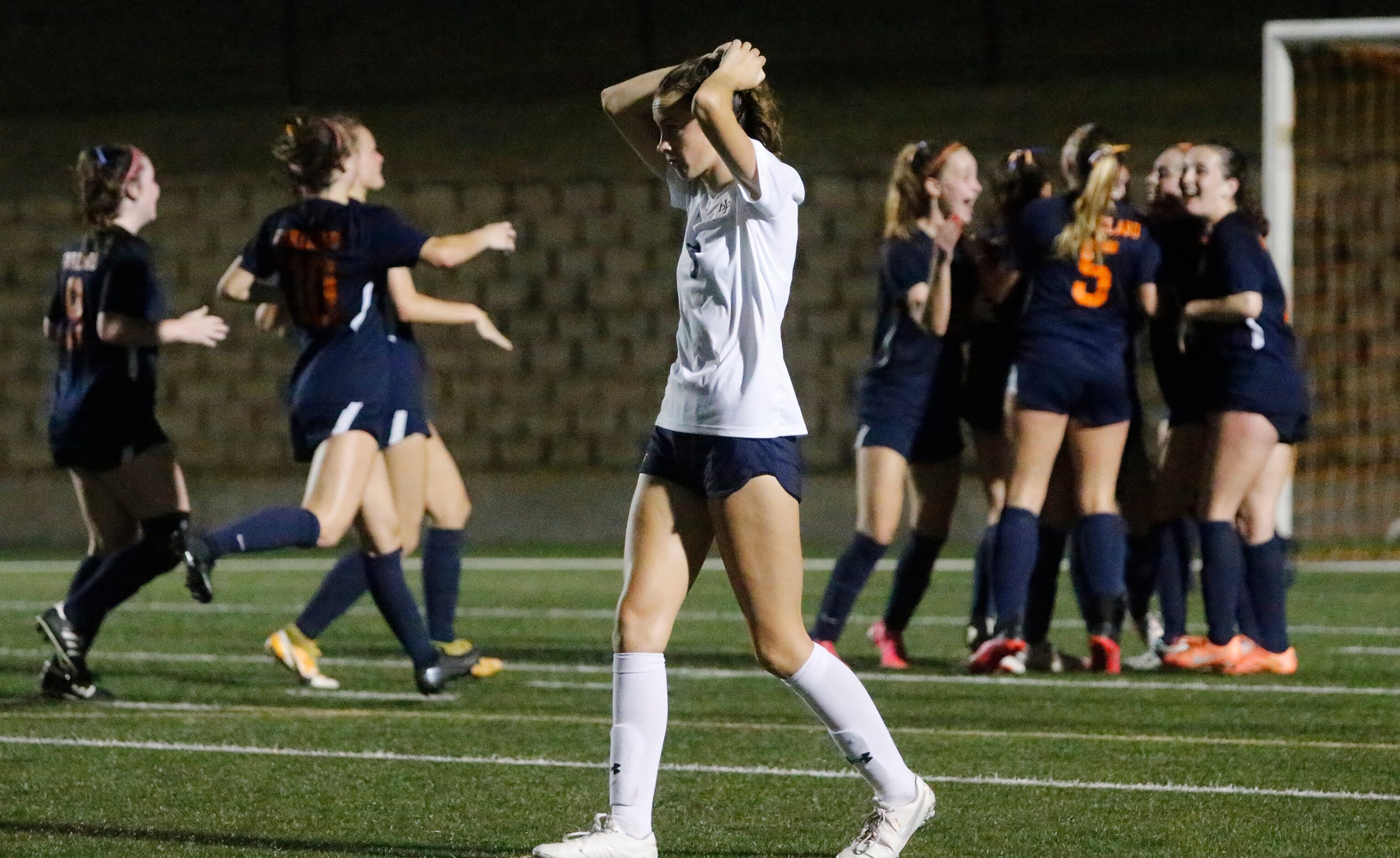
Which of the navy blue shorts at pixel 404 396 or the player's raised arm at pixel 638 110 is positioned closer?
the player's raised arm at pixel 638 110

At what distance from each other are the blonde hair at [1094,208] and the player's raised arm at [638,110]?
3.15m

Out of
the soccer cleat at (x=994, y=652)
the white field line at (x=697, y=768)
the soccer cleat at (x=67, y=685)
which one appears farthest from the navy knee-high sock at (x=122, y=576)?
the soccer cleat at (x=994, y=652)

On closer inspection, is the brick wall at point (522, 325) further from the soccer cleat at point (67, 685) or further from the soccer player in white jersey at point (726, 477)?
the soccer player in white jersey at point (726, 477)

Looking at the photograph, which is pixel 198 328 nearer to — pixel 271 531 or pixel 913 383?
pixel 271 531

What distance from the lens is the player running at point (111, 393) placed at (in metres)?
7.04

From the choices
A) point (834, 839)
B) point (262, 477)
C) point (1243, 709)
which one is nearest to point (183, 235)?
point (262, 477)

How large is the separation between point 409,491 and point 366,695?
718mm

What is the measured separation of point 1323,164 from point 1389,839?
36.1 ft

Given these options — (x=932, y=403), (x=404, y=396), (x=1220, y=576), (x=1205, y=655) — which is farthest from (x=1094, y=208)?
(x=404, y=396)

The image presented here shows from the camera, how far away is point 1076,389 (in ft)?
24.4

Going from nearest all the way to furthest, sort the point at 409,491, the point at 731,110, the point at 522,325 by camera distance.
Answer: the point at 731,110 → the point at 409,491 → the point at 522,325

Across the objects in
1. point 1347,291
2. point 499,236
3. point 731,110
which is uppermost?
point 731,110

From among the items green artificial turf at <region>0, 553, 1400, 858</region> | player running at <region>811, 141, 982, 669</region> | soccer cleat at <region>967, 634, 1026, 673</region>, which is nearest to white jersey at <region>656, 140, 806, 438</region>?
green artificial turf at <region>0, 553, 1400, 858</region>

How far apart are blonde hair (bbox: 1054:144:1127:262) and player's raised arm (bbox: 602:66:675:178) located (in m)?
3.15
